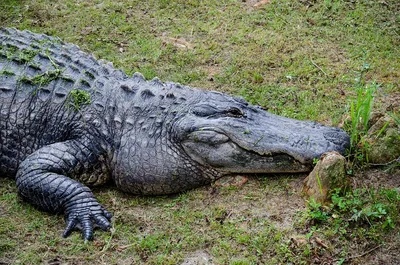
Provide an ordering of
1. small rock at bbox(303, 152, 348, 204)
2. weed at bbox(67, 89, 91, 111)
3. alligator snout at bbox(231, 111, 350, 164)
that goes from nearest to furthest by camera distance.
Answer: small rock at bbox(303, 152, 348, 204) → alligator snout at bbox(231, 111, 350, 164) → weed at bbox(67, 89, 91, 111)

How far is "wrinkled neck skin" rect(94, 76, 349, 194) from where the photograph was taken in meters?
5.05

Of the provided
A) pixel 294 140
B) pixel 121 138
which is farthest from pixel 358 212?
pixel 121 138

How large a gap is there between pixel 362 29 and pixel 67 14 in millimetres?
3941

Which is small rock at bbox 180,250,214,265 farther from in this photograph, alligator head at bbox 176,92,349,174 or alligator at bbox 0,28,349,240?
alligator head at bbox 176,92,349,174

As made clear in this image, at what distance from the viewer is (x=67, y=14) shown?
8141 millimetres

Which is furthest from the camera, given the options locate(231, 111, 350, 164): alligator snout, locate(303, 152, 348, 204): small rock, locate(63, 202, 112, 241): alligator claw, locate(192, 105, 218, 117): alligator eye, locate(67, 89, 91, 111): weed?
locate(67, 89, 91, 111): weed

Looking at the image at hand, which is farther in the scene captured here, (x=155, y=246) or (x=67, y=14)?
(x=67, y=14)

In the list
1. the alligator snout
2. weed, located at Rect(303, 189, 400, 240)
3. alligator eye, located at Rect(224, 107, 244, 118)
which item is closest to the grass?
weed, located at Rect(303, 189, 400, 240)

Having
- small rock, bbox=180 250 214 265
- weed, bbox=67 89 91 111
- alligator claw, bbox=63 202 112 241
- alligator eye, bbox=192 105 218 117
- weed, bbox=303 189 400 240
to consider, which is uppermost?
alligator eye, bbox=192 105 218 117

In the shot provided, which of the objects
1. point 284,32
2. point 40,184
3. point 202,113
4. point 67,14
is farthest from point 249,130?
A: point 67,14

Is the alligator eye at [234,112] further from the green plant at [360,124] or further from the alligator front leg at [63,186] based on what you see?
the alligator front leg at [63,186]

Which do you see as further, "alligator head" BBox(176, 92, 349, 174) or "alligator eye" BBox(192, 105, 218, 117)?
"alligator eye" BBox(192, 105, 218, 117)

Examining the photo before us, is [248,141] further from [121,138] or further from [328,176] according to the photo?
[121,138]

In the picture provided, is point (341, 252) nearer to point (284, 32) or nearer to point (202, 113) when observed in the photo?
point (202, 113)
